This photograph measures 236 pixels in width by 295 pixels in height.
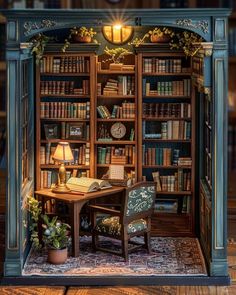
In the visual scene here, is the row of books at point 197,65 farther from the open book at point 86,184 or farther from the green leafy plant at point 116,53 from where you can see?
the open book at point 86,184

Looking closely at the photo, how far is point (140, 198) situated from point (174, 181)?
125 cm

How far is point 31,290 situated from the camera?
26.5ft

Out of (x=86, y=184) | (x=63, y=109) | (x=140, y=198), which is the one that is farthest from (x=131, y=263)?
(x=63, y=109)

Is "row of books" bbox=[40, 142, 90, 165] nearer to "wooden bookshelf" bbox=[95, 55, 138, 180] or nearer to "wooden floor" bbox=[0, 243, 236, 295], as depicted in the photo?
"wooden bookshelf" bbox=[95, 55, 138, 180]

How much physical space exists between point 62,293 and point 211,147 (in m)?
1.98

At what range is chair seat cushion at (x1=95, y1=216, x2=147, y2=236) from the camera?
882 cm

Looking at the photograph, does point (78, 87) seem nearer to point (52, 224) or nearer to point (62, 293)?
point (52, 224)

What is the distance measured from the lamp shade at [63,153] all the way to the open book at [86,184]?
231 millimetres

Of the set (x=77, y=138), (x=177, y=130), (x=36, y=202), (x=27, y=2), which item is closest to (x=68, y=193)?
(x=36, y=202)

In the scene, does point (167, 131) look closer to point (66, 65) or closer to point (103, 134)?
point (103, 134)

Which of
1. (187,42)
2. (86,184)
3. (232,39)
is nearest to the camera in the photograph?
(86,184)

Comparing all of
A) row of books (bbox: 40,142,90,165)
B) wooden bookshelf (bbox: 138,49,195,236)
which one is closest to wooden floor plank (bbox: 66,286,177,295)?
wooden bookshelf (bbox: 138,49,195,236)

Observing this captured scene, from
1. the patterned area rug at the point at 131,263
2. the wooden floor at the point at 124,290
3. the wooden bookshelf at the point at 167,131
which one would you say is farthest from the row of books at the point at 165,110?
the wooden floor at the point at 124,290

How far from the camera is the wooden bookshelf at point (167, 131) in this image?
386 inches
